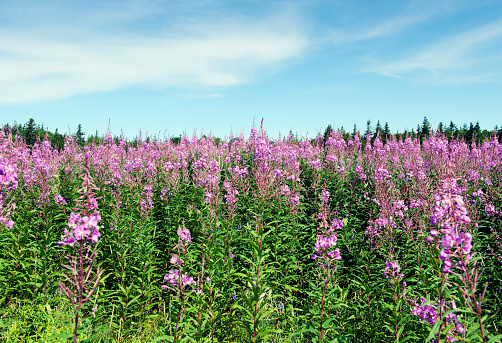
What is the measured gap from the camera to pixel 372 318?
5.06 m

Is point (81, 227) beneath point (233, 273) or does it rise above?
above

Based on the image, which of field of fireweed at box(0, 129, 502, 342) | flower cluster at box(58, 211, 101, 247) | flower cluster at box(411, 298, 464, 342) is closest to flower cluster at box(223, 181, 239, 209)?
field of fireweed at box(0, 129, 502, 342)

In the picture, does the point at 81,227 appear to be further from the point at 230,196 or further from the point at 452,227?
the point at 230,196

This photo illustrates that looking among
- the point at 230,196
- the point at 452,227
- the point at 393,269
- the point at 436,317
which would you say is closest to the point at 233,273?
the point at 230,196

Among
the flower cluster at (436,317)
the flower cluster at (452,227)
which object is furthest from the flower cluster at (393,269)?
the flower cluster at (452,227)

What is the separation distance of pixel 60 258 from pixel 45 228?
0.72 m

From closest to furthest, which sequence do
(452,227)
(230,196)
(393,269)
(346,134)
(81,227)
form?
(452,227)
(81,227)
(393,269)
(230,196)
(346,134)

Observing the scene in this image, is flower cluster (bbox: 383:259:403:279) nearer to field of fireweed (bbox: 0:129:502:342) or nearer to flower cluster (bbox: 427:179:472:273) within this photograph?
field of fireweed (bbox: 0:129:502:342)

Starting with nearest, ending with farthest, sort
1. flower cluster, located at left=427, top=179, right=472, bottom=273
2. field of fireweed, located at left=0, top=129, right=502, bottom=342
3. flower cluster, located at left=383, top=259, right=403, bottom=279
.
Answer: flower cluster, located at left=427, top=179, right=472, bottom=273, field of fireweed, located at left=0, top=129, right=502, bottom=342, flower cluster, located at left=383, top=259, right=403, bottom=279

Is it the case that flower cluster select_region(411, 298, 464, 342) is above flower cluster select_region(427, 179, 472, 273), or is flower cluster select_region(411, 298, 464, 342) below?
below

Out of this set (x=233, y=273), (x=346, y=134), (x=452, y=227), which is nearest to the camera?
(x=452, y=227)

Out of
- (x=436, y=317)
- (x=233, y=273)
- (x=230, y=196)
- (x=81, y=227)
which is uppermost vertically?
(x=81, y=227)

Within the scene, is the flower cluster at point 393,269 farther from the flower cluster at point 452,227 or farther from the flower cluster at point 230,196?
the flower cluster at point 230,196

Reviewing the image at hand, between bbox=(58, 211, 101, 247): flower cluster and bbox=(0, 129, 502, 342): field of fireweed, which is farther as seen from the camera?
bbox=(0, 129, 502, 342): field of fireweed
